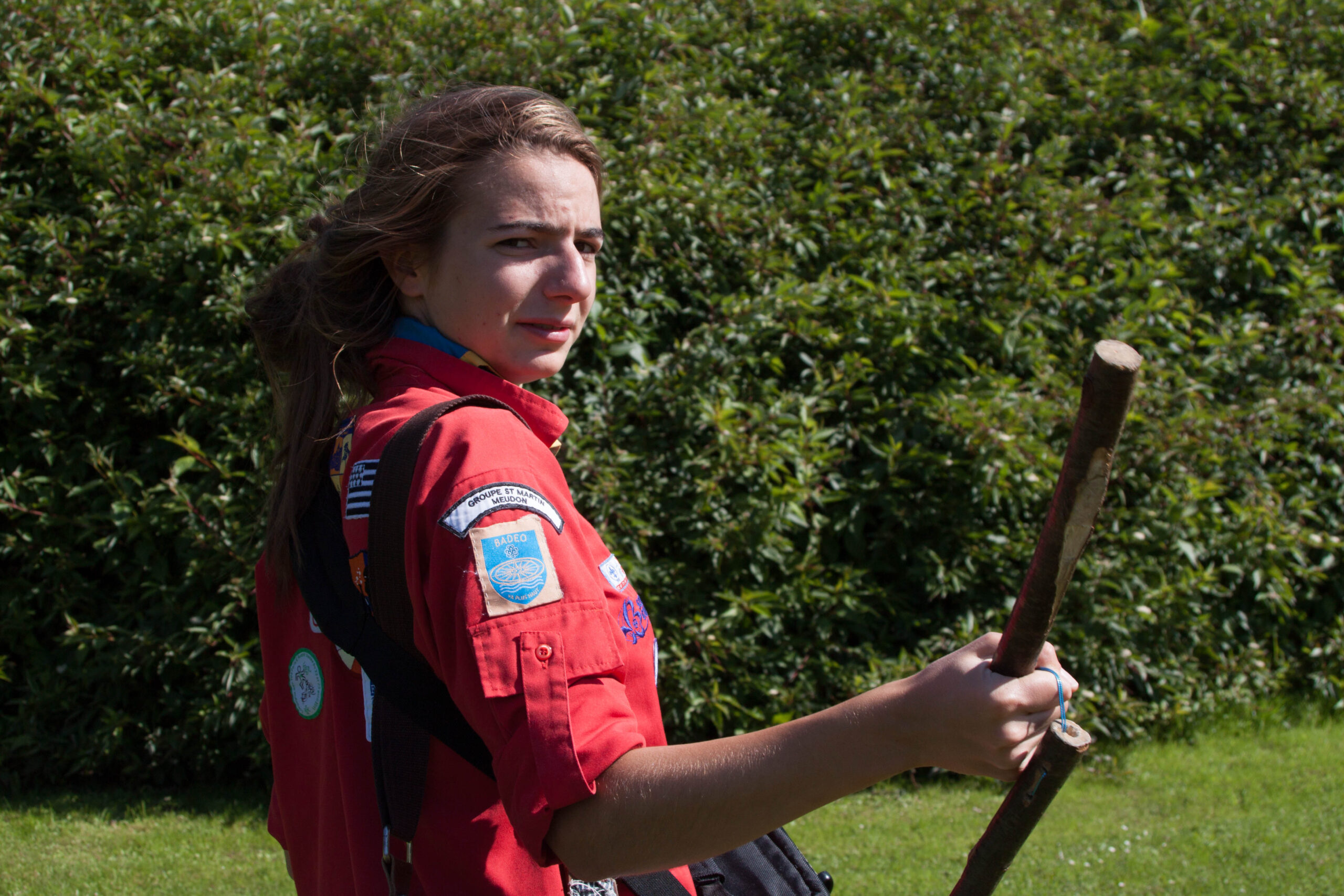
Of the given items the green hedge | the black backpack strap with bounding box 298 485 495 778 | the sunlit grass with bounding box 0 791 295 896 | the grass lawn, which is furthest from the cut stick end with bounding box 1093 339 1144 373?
the sunlit grass with bounding box 0 791 295 896

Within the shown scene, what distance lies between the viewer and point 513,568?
44.7 inches

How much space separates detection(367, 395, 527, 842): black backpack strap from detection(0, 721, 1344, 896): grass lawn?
2.79 meters

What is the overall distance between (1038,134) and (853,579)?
2932 millimetres

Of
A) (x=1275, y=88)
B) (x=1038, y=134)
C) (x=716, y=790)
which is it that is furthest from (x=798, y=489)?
(x=1275, y=88)

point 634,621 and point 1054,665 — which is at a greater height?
point 1054,665

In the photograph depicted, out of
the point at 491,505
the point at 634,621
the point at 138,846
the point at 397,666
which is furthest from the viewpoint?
the point at 138,846

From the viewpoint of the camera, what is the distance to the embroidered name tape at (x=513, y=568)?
112 cm

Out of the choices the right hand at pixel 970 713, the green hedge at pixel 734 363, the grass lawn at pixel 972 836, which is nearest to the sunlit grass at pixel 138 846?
the grass lawn at pixel 972 836

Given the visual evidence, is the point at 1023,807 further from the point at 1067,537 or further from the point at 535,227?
the point at 535,227

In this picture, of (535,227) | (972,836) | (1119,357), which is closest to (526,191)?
(535,227)

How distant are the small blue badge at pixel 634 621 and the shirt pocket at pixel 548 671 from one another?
0.72ft

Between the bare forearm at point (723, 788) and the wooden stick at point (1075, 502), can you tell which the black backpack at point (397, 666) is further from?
the wooden stick at point (1075, 502)

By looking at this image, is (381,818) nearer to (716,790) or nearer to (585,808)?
(585,808)

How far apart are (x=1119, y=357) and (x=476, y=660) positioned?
726 millimetres
